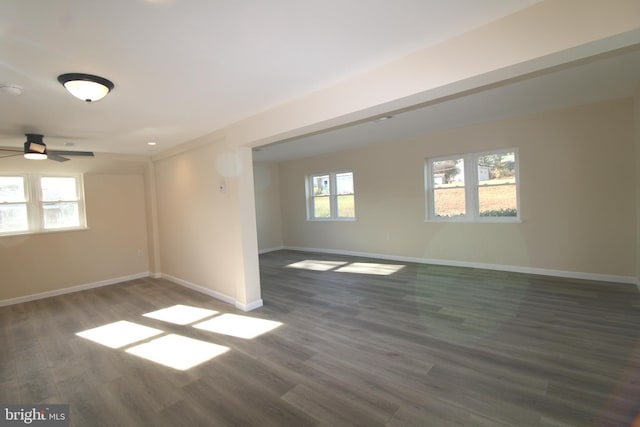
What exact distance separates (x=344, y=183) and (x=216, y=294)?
4.18m

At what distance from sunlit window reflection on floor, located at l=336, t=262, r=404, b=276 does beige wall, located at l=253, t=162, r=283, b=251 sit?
10.1ft

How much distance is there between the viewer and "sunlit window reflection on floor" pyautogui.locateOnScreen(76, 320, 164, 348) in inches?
126

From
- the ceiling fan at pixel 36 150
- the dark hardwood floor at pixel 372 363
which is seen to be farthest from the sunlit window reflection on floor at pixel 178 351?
the ceiling fan at pixel 36 150

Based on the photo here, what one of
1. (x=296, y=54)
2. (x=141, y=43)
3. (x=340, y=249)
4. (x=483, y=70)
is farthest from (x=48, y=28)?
(x=340, y=249)

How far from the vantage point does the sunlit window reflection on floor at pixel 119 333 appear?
320 centimetres

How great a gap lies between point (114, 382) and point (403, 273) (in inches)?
166

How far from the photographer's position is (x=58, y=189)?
5.20 metres

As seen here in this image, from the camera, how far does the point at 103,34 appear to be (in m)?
1.73

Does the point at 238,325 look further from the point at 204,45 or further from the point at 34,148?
the point at 34,148

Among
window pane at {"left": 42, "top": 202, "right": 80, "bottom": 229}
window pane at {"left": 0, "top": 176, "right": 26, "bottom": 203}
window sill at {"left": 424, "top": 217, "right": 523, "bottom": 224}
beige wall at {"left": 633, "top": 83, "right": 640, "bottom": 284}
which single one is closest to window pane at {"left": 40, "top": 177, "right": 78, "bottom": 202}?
window pane at {"left": 42, "top": 202, "right": 80, "bottom": 229}

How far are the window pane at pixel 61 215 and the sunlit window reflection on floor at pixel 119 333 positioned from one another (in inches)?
106

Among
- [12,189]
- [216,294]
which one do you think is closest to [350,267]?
[216,294]

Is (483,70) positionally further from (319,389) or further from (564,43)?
(319,389)

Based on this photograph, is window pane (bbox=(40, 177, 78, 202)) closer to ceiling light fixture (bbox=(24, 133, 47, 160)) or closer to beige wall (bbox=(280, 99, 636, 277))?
ceiling light fixture (bbox=(24, 133, 47, 160))
